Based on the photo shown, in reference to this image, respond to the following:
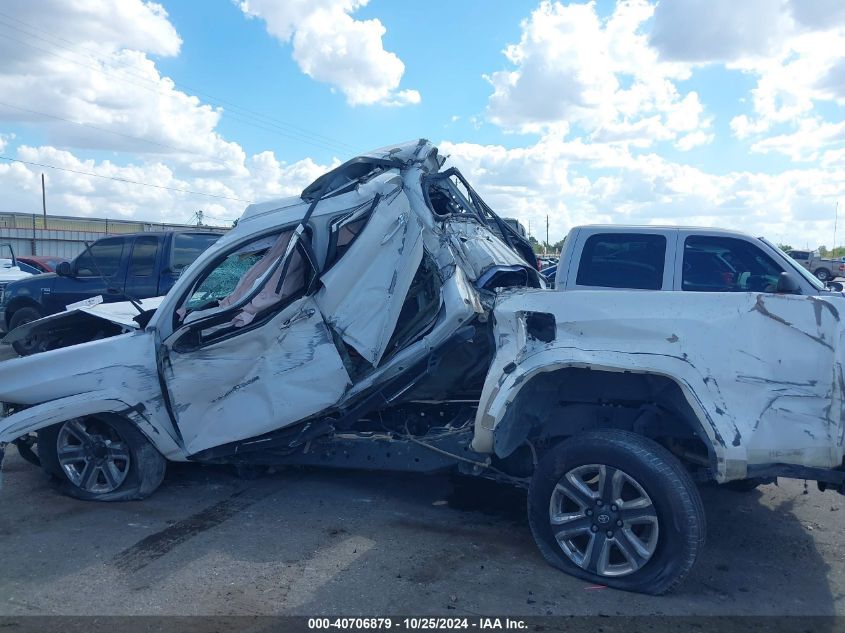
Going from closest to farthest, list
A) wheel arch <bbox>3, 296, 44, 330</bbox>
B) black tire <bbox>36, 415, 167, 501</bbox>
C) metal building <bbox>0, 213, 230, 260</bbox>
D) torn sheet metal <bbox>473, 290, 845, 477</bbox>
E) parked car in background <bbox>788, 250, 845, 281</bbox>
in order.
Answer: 1. torn sheet metal <bbox>473, 290, 845, 477</bbox>
2. black tire <bbox>36, 415, 167, 501</bbox>
3. wheel arch <bbox>3, 296, 44, 330</bbox>
4. parked car in background <bbox>788, 250, 845, 281</bbox>
5. metal building <bbox>0, 213, 230, 260</bbox>

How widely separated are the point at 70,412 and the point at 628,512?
12.3 ft

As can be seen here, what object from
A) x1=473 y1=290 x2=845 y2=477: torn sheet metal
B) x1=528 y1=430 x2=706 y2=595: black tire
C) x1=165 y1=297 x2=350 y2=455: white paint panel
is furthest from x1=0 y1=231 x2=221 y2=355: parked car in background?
x1=473 y1=290 x2=845 y2=477: torn sheet metal

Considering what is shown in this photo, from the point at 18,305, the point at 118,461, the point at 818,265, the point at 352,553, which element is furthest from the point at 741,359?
the point at 818,265

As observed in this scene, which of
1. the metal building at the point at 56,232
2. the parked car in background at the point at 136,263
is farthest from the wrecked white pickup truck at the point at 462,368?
the metal building at the point at 56,232

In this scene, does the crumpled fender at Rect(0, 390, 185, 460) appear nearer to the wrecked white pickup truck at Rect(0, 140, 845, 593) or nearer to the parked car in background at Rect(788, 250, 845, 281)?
the wrecked white pickup truck at Rect(0, 140, 845, 593)

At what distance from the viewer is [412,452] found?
490 centimetres

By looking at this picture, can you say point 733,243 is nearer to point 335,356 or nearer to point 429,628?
point 335,356

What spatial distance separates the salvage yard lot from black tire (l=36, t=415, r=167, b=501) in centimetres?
10

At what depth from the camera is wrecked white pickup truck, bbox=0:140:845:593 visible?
376 cm

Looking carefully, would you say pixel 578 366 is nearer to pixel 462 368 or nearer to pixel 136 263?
pixel 462 368

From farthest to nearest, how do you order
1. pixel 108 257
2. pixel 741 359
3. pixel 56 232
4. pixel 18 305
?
pixel 56 232 < pixel 18 305 < pixel 108 257 < pixel 741 359

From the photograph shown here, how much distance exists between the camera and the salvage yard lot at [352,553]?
3.88 meters

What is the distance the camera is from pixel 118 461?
210 inches

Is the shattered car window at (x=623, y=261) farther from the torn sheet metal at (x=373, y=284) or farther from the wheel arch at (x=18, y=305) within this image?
the wheel arch at (x=18, y=305)
